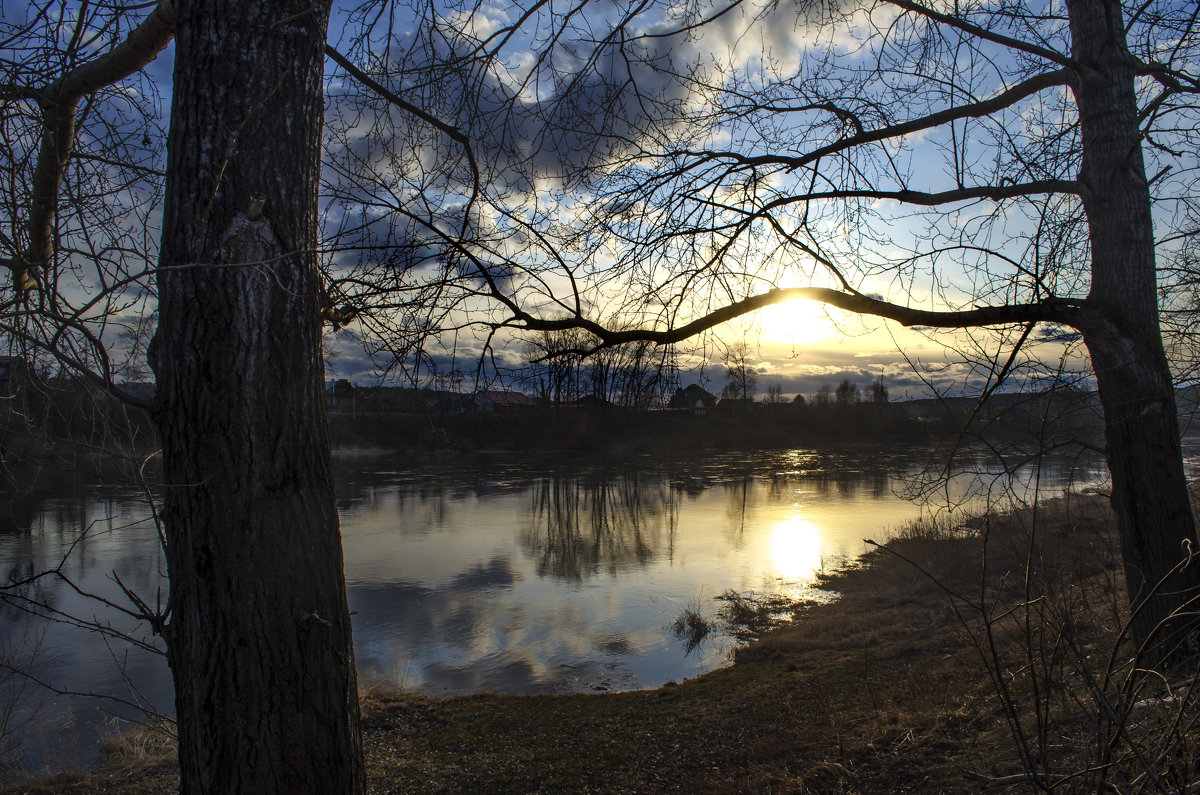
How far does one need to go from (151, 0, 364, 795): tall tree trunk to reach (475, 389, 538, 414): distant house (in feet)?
5.71

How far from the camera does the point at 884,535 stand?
20.3m

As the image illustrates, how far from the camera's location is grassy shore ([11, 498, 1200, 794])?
4.30 meters

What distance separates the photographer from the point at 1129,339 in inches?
175

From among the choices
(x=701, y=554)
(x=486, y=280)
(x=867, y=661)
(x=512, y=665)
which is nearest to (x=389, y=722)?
(x=512, y=665)

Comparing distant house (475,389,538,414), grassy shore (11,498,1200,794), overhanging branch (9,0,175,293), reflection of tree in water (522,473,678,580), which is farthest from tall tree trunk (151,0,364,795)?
reflection of tree in water (522,473,678,580)

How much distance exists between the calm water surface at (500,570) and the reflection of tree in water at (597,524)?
11 cm

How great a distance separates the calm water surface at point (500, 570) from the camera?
35.4 ft

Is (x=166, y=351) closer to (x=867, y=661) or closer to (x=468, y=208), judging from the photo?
(x=468, y=208)

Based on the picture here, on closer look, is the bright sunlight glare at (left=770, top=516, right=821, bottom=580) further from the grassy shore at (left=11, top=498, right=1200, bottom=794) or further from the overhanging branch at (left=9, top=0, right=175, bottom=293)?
the overhanging branch at (left=9, top=0, right=175, bottom=293)

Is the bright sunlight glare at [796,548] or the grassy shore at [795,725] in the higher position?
the grassy shore at [795,725]

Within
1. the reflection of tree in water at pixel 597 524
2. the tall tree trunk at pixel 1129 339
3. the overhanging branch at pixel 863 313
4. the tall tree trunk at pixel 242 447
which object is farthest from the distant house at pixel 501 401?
the reflection of tree in water at pixel 597 524

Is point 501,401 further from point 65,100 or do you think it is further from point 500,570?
point 500,570

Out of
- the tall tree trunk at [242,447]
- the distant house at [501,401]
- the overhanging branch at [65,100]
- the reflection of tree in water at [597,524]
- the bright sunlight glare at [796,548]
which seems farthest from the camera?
the reflection of tree in water at [597,524]

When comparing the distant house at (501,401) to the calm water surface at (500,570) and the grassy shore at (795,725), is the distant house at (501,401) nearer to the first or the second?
the calm water surface at (500,570)
